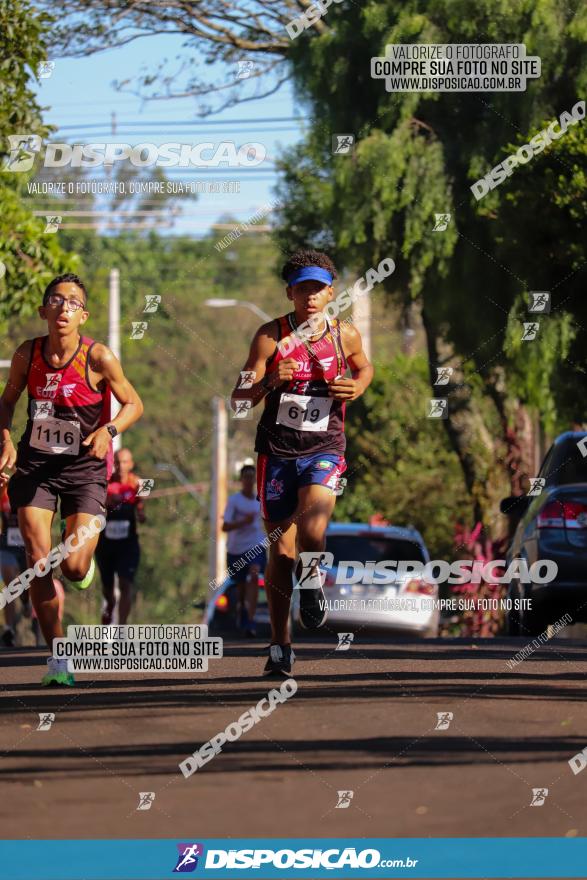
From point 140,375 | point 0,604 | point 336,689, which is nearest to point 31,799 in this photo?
point 336,689

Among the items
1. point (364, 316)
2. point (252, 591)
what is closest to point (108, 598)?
point (252, 591)

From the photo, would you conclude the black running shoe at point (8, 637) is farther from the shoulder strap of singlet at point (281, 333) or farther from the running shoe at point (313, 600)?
the shoulder strap of singlet at point (281, 333)

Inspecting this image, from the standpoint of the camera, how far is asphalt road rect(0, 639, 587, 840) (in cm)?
570

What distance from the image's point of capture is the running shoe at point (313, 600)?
9.04 metres

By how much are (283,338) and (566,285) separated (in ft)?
33.9

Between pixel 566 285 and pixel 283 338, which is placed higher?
pixel 566 285

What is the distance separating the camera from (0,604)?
42.0 feet

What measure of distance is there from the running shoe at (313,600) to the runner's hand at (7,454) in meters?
1.64

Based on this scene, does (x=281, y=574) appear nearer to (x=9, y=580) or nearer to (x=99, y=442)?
(x=99, y=442)

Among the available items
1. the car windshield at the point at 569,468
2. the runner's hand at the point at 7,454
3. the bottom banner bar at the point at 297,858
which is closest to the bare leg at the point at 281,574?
the runner's hand at the point at 7,454

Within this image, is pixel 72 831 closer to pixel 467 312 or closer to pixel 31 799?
pixel 31 799

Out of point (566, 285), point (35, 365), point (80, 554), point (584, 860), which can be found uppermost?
point (566, 285)

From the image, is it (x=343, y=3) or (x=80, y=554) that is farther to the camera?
(x=343, y=3)

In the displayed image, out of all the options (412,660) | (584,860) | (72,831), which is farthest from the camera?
(412,660)
